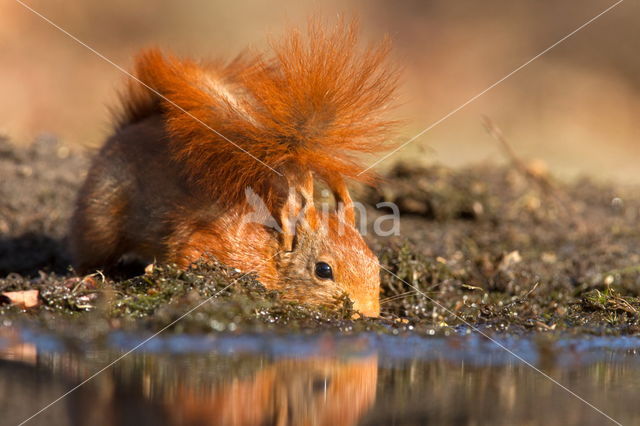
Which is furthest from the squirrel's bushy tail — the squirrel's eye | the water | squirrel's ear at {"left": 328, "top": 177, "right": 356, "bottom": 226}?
the water

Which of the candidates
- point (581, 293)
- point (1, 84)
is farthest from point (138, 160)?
point (1, 84)

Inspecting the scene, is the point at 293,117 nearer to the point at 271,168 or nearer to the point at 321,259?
the point at 271,168

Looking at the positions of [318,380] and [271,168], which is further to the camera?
[271,168]

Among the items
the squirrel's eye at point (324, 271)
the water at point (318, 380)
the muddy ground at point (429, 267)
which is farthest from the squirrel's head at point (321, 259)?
the water at point (318, 380)

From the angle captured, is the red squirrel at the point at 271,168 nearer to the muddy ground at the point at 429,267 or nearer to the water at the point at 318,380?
the muddy ground at the point at 429,267

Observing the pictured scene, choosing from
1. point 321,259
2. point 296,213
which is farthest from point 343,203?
point 321,259

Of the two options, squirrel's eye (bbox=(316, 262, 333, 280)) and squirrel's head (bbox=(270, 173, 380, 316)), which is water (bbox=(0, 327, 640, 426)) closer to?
squirrel's head (bbox=(270, 173, 380, 316))
